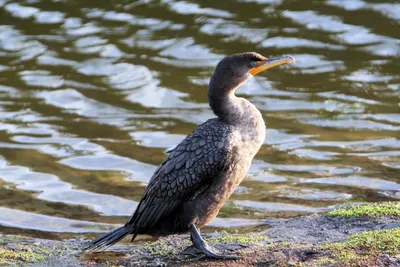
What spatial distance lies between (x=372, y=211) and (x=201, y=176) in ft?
5.30

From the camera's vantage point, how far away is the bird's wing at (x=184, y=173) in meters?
5.84

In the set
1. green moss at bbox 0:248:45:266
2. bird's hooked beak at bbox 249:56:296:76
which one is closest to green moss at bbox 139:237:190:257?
green moss at bbox 0:248:45:266

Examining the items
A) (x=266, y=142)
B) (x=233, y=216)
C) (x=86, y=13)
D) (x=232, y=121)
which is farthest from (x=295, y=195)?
(x=86, y=13)

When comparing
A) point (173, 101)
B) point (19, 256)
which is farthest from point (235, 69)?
point (173, 101)

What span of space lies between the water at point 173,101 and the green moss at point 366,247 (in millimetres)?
1912

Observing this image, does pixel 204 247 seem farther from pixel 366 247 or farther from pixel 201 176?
pixel 366 247

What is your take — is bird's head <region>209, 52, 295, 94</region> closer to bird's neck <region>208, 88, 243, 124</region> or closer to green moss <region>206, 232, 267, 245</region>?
bird's neck <region>208, 88, 243, 124</region>

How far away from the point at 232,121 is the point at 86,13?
26.1 feet

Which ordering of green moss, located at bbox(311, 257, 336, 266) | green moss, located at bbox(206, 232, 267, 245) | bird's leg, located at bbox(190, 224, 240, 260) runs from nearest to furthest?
green moss, located at bbox(311, 257, 336, 266) < bird's leg, located at bbox(190, 224, 240, 260) < green moss, located at bbox(206, 232, 267, 245)

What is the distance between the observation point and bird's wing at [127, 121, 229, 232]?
5.84 m

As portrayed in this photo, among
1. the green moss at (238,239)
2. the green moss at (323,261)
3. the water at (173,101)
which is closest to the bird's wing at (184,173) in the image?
the green moss at (238,239)

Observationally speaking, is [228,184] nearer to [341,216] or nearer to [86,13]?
[341,216]

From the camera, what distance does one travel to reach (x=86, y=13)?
13516mm

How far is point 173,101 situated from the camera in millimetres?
10977
